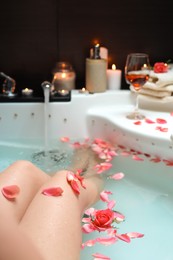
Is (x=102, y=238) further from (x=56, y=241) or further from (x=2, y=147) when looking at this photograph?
(x=2, y=147)

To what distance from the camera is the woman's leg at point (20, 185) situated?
1021mm

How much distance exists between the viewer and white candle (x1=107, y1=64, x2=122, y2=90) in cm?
210

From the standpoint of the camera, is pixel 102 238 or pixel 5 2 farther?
A: pixel 5 2

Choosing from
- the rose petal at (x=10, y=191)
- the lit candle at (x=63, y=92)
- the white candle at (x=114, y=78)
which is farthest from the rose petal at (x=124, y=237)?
the white candle at (x=114, y=78)

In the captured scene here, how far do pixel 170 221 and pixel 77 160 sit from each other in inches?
21.1

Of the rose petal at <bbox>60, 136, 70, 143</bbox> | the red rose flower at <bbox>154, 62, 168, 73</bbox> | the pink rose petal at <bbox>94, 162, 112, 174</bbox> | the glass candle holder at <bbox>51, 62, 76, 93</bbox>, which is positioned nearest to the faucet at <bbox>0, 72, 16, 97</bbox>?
the glass candle holder at <bbox>51, 62, 76, 93</bbox>

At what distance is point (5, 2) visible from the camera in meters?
2.00

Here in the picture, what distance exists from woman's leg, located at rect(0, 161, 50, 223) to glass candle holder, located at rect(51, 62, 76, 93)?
88 centimetres

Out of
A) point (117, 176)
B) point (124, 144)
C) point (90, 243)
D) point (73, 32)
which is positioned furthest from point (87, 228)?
point (73, 32)

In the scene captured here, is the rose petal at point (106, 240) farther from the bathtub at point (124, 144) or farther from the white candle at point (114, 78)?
the white candle at point (114, 78)

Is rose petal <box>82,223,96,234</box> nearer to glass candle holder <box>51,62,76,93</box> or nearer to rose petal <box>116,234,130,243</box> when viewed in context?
rose petal <box>116,234,130,243</box>

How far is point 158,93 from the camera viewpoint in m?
1.92

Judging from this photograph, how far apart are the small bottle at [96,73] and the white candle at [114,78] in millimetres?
65

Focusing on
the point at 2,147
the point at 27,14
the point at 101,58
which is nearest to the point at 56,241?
the point at 2,147
